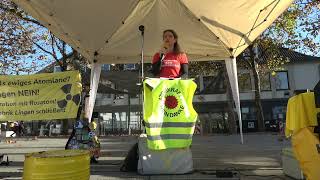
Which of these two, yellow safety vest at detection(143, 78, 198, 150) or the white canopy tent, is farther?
the white canopy tent

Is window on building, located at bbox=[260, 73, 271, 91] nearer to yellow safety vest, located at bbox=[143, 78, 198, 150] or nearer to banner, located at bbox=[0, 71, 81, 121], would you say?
banner, located at bbox=[0, 71, 81, 121]

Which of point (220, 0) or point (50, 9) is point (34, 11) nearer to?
point (50, 9)

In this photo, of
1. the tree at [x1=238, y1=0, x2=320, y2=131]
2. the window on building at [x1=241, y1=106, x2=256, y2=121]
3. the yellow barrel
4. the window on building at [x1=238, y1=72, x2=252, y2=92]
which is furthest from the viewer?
the window on building at [x1=241, y1=106, x2=256, y2=121]

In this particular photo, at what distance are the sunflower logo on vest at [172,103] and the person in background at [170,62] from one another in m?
0.87

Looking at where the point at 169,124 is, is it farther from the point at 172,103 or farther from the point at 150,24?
the point at 150,24

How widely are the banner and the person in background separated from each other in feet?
5.72

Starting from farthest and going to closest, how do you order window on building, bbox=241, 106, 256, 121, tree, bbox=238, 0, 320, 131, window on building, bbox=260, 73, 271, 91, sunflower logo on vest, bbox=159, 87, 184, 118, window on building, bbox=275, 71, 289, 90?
1. window on building, bbox=275, 71, 289, 90
2. window on building, bbox=260, 73, 271, 91
3. window on building, bbox=241, 106, 256, 121
4. tree, bbox=238, 0, 320, 131
5. sunflower logo on vest, bbox=159, 87, 184, 118

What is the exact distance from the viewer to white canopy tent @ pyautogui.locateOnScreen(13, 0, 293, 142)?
26.2 ft

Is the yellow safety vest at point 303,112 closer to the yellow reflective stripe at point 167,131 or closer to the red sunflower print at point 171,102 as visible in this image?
the yellow reflective stripe at point 167,131

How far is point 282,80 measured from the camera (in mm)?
44688

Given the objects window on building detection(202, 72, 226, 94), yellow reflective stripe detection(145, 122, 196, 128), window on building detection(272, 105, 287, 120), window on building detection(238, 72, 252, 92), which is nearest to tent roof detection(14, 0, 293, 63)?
yellow reflective stripe detection(145, 122, 196, 128)

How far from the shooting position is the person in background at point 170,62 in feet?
20.9

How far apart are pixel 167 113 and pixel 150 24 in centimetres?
451

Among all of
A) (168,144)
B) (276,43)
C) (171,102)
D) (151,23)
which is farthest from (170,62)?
(276,43)
